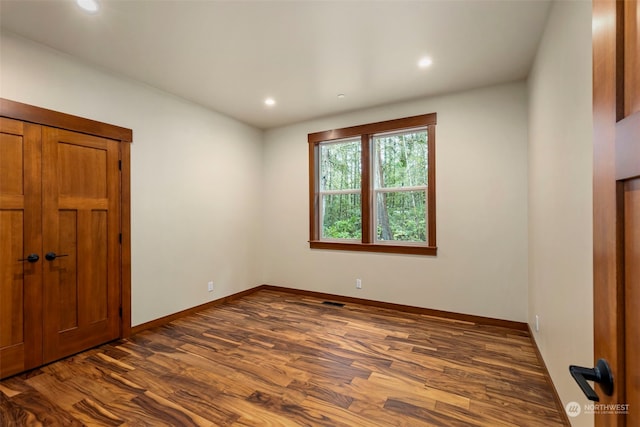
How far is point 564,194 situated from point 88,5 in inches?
135

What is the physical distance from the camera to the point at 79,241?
2.63m

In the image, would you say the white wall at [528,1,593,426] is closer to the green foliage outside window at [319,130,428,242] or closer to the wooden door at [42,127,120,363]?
the green foliage outside window at [319,130,428,242]

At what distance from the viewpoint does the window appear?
3.63 m

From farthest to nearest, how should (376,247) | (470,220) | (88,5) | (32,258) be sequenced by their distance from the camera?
(376,247) → (470,220) → (32,258) → (88,5)

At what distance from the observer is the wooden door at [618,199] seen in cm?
53

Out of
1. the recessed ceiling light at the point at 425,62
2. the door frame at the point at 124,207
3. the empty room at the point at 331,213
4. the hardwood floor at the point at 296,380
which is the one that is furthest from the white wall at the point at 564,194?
the door frame at the point at 124,207

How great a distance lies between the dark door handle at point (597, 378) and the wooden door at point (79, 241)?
345 cm

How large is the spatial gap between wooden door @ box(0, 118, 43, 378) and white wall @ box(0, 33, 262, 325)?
0.39m

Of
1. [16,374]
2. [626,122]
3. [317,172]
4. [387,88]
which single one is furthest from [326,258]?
[626,122]

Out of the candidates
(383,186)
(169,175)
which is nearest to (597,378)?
(383,186)

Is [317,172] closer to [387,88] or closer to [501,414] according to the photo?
[387,88]

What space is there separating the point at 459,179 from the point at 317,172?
207 centimetres

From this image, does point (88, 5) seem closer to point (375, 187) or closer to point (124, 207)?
point (124, 207)

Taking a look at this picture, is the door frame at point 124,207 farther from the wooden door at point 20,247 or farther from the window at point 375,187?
the window at point 375,187
